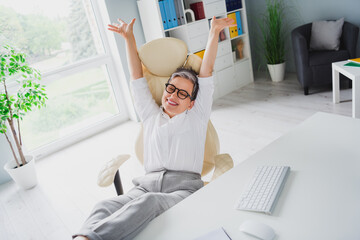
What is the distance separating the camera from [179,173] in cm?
165

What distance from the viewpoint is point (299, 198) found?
1.08m

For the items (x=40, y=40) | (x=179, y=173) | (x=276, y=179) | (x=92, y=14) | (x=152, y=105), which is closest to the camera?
(x=276, y=179)

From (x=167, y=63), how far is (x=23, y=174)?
1.80 metres

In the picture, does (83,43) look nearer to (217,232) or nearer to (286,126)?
(286,126)

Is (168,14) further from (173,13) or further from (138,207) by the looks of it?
(138,207)

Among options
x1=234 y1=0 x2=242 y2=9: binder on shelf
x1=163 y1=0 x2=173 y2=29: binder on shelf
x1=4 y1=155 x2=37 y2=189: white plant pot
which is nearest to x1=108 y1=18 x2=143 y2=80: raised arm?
x1=4 y1=155 x2=37 y2=189: white plant pot

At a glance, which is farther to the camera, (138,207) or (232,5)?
(232,5)

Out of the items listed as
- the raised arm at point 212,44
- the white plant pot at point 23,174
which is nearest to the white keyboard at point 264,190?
the raised arm at point 212,44

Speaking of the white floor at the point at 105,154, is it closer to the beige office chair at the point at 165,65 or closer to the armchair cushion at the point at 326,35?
the armchair cushion at the point at 326,35

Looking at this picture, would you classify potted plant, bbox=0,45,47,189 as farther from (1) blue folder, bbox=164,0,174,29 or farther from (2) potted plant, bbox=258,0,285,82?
(2) potted plant, bbox=258,0,285,82

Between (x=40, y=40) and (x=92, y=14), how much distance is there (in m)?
0.68

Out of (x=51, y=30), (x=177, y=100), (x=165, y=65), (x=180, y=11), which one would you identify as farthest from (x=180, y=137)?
(x=51, y=30)

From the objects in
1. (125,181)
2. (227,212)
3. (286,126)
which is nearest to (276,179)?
(227,212)

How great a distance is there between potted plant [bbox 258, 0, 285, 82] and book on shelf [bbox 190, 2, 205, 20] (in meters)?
0.93
